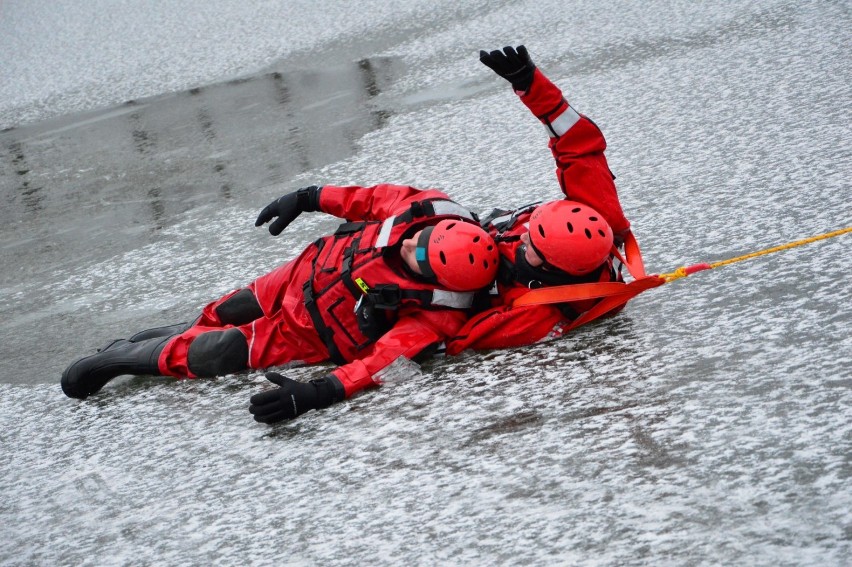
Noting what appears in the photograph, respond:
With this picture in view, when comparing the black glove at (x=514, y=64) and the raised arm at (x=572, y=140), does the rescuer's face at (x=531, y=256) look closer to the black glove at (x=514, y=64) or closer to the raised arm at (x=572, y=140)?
the raised arm at (x=572, y=140)

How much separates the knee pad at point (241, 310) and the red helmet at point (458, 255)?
0.90 m

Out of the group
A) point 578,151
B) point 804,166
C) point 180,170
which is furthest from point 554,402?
point 180,170

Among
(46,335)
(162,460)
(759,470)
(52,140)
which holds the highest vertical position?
(52,140)

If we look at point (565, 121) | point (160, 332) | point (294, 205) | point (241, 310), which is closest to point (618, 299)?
point (565, 121)

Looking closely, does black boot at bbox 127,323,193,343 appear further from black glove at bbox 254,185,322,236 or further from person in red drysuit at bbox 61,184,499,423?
black glove at bbox 254,185,322,236

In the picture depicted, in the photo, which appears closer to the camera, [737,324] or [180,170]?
[737,324]

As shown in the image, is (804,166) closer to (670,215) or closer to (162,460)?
(670,215)

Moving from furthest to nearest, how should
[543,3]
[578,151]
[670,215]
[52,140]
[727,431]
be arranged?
[543,3] < [52,140] < [670,215] < [578,151] < [727,431]

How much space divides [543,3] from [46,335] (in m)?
5.35

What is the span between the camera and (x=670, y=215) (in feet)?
13.0

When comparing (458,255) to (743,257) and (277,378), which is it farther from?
(743,257)

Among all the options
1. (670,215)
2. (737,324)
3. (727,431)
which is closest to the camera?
(727,431)

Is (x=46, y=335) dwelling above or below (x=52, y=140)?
below

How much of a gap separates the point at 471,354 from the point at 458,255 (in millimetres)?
377
